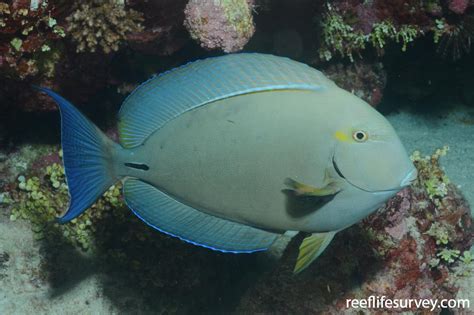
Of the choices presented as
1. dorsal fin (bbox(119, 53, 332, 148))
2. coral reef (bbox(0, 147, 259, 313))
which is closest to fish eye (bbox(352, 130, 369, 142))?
dorsal fin (bbox(119, 53, 332, 148))

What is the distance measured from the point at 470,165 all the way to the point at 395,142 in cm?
393

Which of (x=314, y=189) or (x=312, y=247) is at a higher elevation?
(x=314, y=189)

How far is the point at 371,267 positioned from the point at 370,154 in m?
1.89

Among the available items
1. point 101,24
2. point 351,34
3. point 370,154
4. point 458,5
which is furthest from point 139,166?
point 458,5

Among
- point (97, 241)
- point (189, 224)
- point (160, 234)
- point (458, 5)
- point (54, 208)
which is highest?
point (458, 5)

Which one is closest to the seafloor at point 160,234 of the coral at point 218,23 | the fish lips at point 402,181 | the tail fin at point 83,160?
the coral at point 218,23

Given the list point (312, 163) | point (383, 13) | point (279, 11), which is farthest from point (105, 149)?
point (383, 13)

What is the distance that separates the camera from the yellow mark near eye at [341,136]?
→ 1.98 metres

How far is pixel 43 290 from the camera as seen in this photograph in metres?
3.92

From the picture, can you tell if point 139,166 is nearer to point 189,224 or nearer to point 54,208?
point 189,224

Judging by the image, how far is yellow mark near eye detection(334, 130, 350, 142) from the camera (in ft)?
6.50

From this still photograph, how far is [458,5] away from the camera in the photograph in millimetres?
3959

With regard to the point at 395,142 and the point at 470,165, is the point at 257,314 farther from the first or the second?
the point at 470,165

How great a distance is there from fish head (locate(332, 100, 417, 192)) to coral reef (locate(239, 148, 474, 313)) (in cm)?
161
